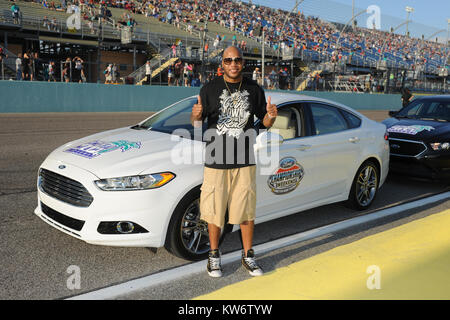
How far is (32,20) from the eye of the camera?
93.2 ft

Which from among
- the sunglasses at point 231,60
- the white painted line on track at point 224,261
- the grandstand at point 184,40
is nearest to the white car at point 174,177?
the white painted line on track at point 224,261

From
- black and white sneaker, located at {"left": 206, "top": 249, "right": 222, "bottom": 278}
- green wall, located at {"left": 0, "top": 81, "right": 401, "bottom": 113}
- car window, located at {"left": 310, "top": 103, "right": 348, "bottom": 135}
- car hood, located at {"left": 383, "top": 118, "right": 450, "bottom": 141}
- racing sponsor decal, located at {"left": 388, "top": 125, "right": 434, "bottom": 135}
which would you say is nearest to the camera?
black and white sneaker, located at {"left": 206, "top": 249, "right": 222, "bottom": 278}

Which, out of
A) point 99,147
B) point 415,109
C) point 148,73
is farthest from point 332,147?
point 148,73

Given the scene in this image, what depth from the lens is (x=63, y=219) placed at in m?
3.66

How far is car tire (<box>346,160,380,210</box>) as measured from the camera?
17.5 feet

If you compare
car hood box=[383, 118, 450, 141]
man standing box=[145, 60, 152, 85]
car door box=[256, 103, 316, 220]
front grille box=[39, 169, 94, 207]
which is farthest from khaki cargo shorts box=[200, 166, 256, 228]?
man standing box=[145, 60, 152, 85]

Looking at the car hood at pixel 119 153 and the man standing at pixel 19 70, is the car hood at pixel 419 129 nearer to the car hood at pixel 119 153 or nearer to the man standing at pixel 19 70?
the car hood at pixel 119 153

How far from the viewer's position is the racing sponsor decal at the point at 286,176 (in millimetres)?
4215

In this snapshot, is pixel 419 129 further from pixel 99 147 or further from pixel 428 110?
pixel 99 147

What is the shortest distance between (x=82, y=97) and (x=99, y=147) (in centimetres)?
1711

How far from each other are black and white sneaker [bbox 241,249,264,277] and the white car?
46 centimetres

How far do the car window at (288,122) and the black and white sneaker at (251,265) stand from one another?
4.97 ft

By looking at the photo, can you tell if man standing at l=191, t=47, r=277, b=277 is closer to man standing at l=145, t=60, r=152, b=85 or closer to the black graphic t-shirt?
the black graphic t-shirt
